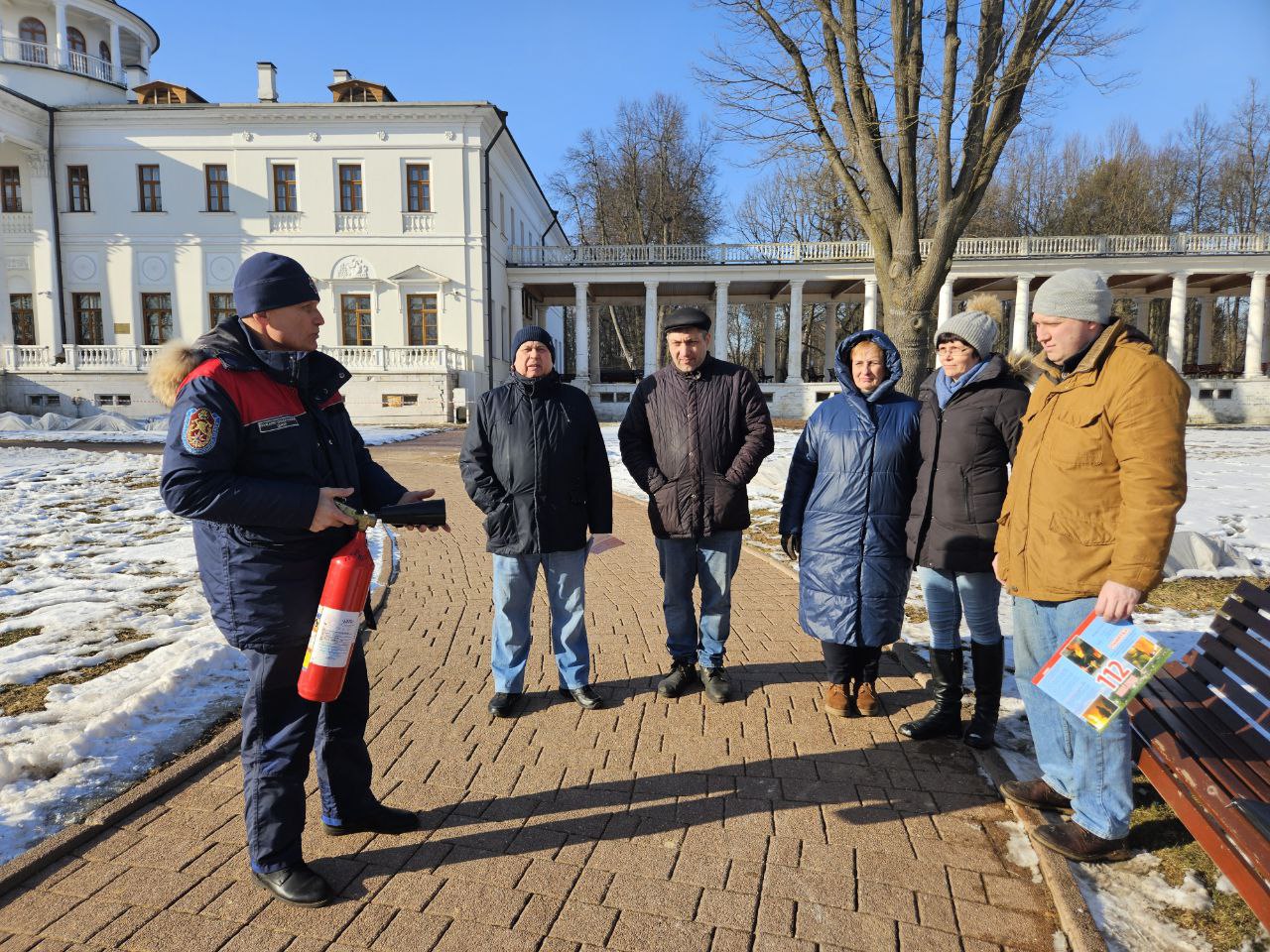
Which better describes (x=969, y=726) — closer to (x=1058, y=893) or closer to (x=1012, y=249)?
(x=1058, y=893)

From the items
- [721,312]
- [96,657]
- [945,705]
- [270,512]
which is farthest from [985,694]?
[721,312]

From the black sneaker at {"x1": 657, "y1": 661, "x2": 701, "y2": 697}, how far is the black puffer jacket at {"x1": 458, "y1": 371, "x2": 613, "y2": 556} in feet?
2.97

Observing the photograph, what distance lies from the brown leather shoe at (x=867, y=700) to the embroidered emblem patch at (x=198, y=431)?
3.17 m

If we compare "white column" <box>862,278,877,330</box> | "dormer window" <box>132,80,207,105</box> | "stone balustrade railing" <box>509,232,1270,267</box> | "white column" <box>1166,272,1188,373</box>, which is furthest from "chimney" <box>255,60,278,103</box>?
"white column" <box>1166,272,1188,373</box>

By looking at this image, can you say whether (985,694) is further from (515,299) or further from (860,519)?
(515,299)

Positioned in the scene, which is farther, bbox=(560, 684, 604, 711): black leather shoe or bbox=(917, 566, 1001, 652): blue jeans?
bbox=(560, 684, 604, 711): black leather shoe

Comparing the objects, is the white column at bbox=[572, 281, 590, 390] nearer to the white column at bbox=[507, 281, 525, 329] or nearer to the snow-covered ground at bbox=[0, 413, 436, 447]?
the white column at bbox=[507, 281, 525, 329]

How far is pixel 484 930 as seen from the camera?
89.0 inches

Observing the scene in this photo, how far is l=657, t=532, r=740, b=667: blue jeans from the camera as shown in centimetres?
399

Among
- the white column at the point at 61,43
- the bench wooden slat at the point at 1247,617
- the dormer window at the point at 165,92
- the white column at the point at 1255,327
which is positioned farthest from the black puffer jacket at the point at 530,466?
the white column at the point at 61,43

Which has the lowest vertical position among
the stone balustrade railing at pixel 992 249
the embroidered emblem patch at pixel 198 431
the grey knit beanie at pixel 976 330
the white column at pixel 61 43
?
the embroidered emblem patch at pixel 198 431

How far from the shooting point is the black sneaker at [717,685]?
3.93 meters

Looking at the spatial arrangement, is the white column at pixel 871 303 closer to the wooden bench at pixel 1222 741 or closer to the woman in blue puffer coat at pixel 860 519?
the woman in blue puffer coat at pixel 860 519

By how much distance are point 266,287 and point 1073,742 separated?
10.5 feet
